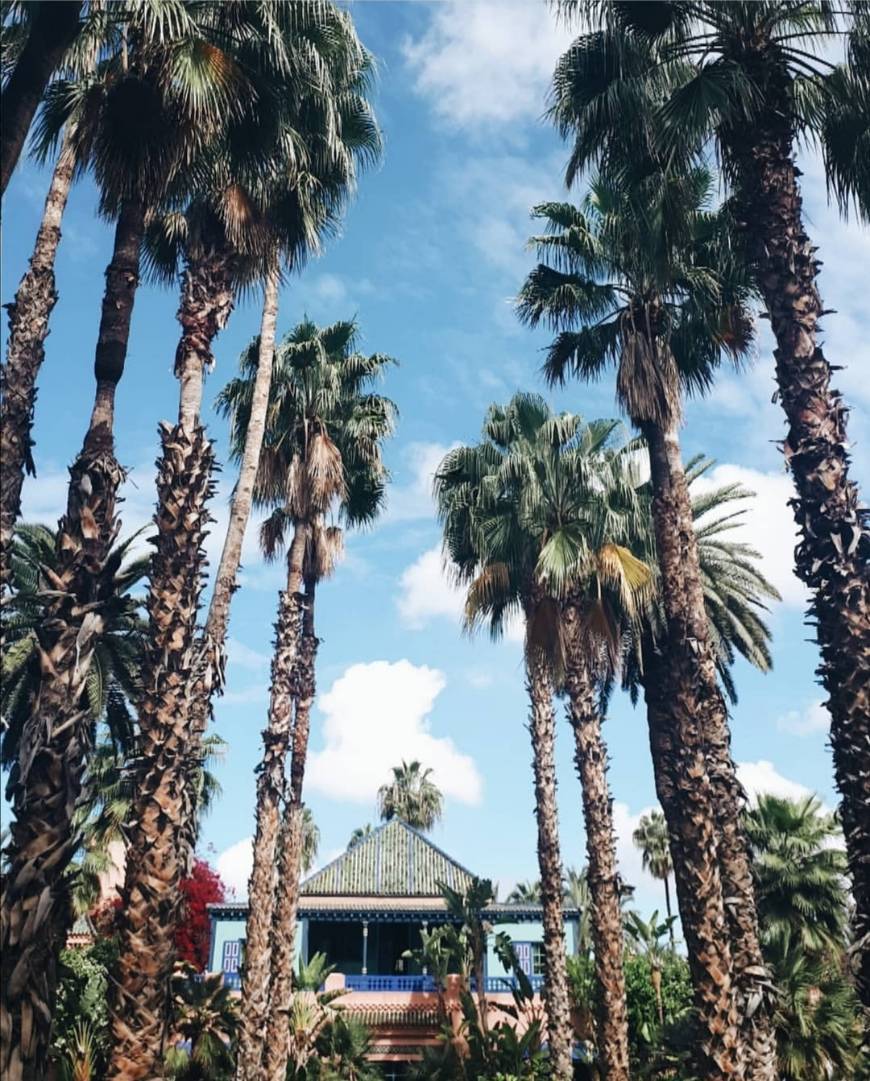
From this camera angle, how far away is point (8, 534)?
7.99 m

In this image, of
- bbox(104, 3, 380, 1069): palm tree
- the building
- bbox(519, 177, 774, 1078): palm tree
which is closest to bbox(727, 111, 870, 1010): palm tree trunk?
bbox(519, 177, 774, 1078): palm tree

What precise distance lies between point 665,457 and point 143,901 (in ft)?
31.4

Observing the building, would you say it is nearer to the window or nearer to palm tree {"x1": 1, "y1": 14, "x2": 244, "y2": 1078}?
the window

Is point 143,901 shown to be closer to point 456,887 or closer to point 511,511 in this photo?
point 511,511

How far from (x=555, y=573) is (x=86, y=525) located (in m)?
11.7

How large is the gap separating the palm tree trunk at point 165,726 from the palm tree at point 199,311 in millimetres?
13

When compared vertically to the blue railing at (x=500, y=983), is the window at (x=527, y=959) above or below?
above

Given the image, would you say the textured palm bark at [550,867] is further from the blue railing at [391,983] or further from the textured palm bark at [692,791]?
the blue railing at [391,983]

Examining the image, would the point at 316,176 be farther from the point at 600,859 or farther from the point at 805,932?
the point at 805,932

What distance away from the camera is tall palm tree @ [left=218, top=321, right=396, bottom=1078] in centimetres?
1888

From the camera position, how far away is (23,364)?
9.04 m

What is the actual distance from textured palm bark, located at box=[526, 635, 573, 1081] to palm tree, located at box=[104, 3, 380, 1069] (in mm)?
9676

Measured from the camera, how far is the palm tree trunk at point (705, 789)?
1162cm

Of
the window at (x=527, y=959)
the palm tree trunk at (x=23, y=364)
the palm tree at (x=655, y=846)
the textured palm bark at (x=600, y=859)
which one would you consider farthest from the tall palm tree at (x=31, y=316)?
Answer: the palm tree at (x=655, y=846)
